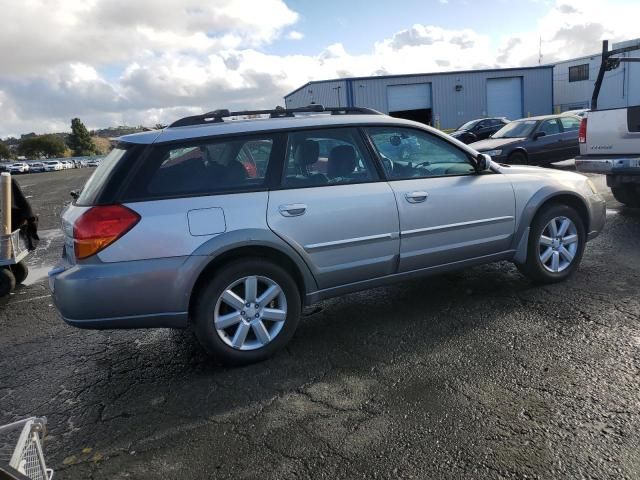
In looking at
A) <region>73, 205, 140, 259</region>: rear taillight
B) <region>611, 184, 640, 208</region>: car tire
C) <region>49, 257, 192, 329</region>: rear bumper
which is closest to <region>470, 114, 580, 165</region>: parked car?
<region>611, 184, 640, 208</region>: car tire

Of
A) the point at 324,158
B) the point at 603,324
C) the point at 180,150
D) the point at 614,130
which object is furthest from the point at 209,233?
the point at 614,130

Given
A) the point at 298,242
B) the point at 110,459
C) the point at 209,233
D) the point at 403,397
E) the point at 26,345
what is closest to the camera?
the point at 110,459

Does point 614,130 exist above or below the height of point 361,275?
above

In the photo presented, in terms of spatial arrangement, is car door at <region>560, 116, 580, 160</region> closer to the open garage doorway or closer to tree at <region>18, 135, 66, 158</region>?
the open garage doorway

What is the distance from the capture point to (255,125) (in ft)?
12.9

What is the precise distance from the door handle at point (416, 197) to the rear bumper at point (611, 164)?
4559mm

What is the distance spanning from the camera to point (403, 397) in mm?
3137

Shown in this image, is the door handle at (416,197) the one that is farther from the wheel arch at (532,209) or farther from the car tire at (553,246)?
the car tire at (553,246)

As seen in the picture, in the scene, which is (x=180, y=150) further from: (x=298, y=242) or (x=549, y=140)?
(x=549, y=140)

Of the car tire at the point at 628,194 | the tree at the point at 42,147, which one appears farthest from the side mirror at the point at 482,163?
the tree at the point at 42,147

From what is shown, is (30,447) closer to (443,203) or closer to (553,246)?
(443,203)

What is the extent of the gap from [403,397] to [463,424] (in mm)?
421

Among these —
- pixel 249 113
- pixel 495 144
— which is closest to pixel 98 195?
pixel 249 113

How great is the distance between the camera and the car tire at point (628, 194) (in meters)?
8.47
